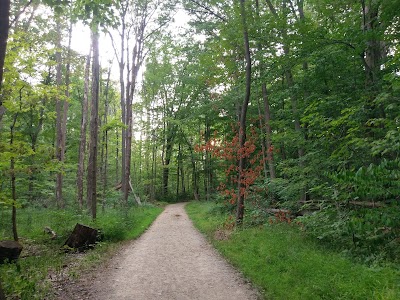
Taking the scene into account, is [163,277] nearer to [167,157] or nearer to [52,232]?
[52,232]

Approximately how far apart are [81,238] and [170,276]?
3831mm

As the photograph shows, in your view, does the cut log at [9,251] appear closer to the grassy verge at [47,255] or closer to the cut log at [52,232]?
the grassy verge at [47,255]

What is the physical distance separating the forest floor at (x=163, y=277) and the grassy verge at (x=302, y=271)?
37cm

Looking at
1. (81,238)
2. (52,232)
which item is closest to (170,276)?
(81,238)

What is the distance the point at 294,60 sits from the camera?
8953mm

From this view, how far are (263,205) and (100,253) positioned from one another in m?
6.98

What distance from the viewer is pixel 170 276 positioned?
6.41m

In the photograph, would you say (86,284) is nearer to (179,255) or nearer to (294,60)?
(179,255)

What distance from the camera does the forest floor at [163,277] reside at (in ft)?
17.4

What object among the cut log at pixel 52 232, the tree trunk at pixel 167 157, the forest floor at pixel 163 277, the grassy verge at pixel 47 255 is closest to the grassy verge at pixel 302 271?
the forest floor at pixel 163 277

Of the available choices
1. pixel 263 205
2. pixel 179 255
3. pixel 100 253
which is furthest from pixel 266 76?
pixel 100 253

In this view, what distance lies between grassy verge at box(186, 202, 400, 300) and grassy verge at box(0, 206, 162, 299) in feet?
12.5

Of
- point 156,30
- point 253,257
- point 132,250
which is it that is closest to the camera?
point 253,257

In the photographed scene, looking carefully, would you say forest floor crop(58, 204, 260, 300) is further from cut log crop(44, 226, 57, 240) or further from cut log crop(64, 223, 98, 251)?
cut log crop(44, 226, 57, 240)
